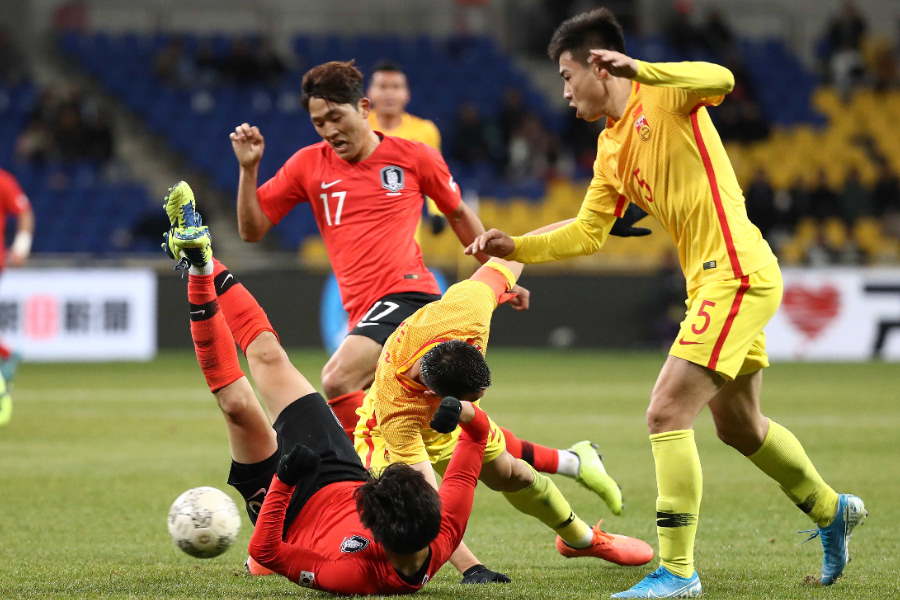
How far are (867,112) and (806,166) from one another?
7.75 ft

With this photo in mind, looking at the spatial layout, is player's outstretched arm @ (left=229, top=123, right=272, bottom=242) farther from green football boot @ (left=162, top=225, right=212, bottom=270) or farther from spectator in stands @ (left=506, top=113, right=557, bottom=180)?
spectator in stands @ (left=506, top=113, right=557, bottom=180)

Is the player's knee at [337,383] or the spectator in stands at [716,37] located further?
the spectator in stands at [716,37]

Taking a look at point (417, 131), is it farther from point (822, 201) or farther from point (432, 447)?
point (822, 201)

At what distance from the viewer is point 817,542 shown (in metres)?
6.77

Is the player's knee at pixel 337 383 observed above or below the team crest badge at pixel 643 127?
below

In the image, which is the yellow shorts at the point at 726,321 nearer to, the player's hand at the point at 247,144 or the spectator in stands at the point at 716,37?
the player's hand at the point at 247,144

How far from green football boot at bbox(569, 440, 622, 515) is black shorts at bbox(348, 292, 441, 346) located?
114 cm

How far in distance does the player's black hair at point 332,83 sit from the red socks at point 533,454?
6.26 feet

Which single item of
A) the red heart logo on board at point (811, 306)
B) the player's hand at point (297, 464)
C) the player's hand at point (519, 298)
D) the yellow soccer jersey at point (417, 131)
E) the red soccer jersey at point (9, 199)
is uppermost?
the yellow soccer jersey at point (417, 131)

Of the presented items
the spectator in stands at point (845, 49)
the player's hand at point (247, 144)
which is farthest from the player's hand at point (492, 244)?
the spectator in stands at point (845, 49)

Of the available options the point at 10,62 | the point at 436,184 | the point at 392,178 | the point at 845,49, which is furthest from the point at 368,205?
the point at 845,49

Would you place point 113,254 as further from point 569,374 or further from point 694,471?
point 694,471

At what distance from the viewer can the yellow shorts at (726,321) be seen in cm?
522

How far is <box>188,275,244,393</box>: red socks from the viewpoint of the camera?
5926mm
